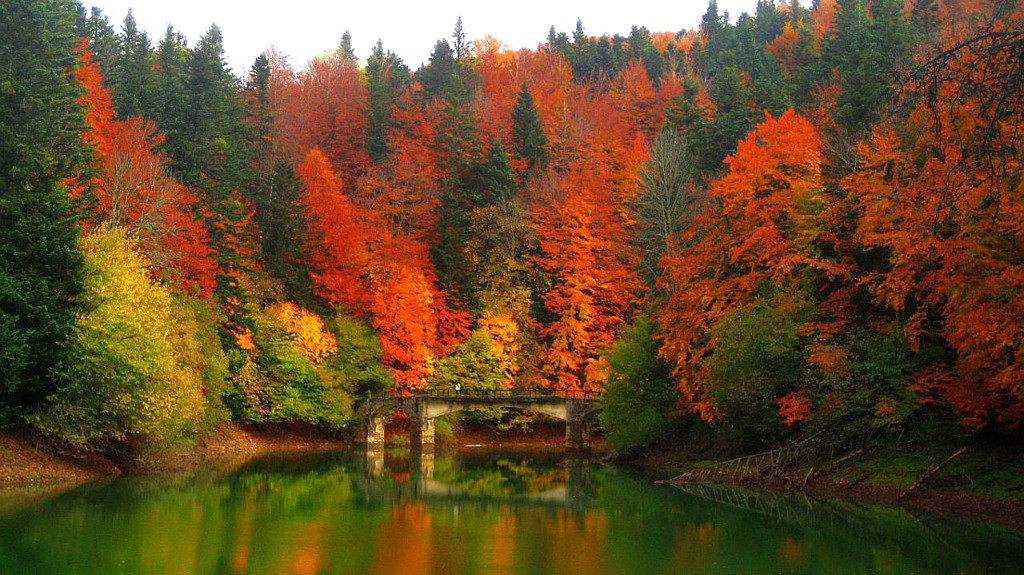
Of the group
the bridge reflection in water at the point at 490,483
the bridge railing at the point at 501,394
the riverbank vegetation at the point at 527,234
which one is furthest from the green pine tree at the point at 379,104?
the bridge reflection in water at the point at 490,483

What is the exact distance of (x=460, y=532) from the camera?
25297 mm

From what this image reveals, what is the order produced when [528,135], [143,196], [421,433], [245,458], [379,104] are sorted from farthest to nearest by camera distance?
[379,104] < [528,135] < [421,433] < [245,458] < [143,196]

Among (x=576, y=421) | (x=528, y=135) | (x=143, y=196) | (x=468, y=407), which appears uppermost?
(x=528, y=135)

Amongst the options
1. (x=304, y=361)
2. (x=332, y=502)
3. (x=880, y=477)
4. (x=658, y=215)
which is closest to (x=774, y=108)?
(x=658, y=215)

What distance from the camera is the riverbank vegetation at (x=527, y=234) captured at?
27375 millimetres

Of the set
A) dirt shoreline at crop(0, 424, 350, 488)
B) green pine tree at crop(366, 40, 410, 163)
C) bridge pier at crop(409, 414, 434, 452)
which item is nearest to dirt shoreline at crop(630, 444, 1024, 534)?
dirt shoreline at crop(0, 424, 350, 488)

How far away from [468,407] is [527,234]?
14855 mm

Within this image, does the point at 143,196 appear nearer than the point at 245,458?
Yes

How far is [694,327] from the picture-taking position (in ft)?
136

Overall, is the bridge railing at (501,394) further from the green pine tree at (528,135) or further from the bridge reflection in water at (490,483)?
the green pine tree at (528,135)

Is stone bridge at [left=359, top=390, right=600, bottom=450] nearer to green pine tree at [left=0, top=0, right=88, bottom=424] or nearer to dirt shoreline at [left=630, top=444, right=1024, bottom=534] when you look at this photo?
dirt shoreline at [left=630, top=444, right=1024, bottom=534]

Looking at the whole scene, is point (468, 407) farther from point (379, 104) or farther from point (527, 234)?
point (379, 104)

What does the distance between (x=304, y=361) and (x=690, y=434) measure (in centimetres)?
2557

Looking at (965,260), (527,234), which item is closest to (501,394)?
(527,234)
